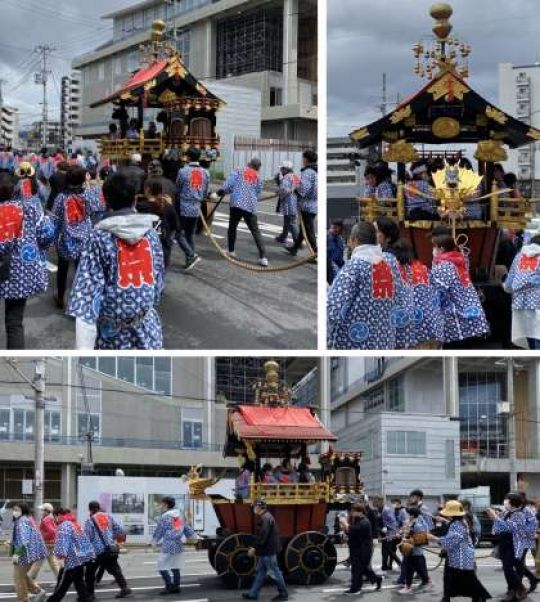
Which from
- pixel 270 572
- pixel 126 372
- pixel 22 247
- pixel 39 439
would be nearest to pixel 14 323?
pixel 22 247

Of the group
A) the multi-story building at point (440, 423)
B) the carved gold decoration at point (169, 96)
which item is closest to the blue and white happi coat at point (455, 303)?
the carved gold decoration at point (169, 96)

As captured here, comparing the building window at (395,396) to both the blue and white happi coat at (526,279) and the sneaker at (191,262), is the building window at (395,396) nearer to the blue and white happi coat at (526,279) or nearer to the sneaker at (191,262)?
the sneaker at (191,262)

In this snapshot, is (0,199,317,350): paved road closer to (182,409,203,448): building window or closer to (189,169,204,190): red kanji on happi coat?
(189,169,204,190): red kanji on happi coat

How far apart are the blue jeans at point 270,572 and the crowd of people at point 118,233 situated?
2837 millimetres

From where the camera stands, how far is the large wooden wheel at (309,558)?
32.3 feet

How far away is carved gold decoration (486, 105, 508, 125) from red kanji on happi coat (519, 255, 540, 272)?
160 centimetres

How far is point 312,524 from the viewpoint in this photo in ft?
33.3

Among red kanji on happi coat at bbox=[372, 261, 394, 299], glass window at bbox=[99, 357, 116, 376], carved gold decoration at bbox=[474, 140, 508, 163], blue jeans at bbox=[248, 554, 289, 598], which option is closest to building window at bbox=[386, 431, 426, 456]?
glass window at bbox=[99, 357, 116, 376]

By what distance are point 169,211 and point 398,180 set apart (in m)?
2.31

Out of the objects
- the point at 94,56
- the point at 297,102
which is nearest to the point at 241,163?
the point at 297,102

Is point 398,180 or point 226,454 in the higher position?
point 398,180

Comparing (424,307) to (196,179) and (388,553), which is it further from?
(388,553)

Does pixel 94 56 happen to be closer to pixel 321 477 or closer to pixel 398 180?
pixel 398 180

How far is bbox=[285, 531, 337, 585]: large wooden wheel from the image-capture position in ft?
32.3
